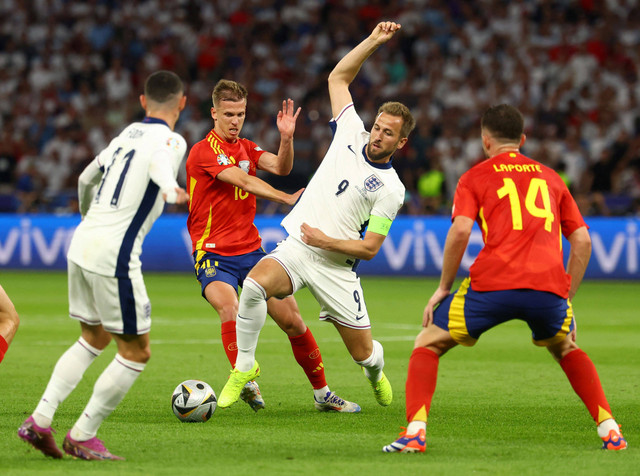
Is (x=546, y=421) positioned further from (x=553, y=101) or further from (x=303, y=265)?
(x=553, y=101)

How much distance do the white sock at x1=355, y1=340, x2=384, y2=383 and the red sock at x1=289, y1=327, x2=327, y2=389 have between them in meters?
0.40

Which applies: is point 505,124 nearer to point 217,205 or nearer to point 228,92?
point 228,92

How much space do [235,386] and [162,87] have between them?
2344 millimetres

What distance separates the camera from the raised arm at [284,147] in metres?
7.92

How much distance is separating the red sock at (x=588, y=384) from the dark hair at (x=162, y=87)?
107 inches

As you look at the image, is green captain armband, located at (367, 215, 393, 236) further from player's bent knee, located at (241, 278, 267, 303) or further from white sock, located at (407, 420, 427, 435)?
white sock, located at (407, 420, 427, 435)

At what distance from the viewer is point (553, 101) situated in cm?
2206

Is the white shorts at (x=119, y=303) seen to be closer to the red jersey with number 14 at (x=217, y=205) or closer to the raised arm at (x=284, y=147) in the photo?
the red jersey with number 14 at (x=217, y=205)

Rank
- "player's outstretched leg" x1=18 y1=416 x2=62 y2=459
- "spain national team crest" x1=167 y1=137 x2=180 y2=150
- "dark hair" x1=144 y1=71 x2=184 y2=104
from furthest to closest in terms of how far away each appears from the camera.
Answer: "dark hair" x1=144 y1=71 x2=184 y2=104 < "spain national team crest" x1=167 y1=137 x2=180 y2=150 < "player's outstretched leg" x1=18 y1=416 x2=62 y2=459

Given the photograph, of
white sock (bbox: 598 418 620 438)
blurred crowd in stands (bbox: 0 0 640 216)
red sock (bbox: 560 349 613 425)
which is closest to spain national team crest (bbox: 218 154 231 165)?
red sock (bbox: 560 349 613 425)

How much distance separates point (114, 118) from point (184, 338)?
13.9 meters

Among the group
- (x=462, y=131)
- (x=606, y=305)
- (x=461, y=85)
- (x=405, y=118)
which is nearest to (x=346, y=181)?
(x=405, y=118)

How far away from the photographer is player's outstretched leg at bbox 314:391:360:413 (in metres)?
7.57

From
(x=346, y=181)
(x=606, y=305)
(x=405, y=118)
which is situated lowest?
(x=606, y=305)
